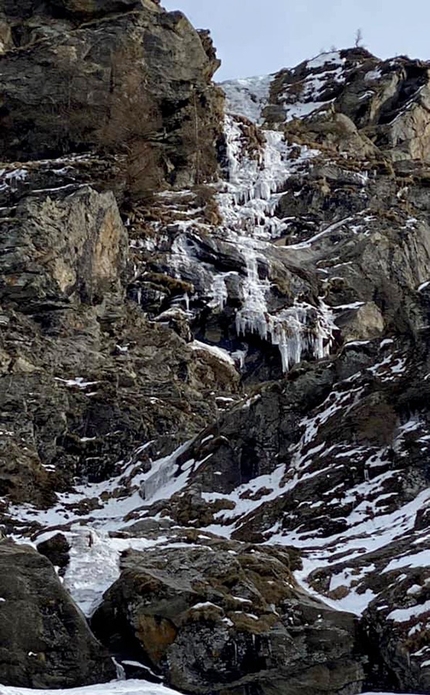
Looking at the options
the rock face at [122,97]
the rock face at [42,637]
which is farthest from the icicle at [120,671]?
the rock face at [122,97]

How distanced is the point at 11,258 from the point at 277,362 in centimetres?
1005

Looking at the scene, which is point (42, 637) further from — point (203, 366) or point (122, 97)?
point (122, 97)

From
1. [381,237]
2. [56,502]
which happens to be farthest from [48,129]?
[56,502]

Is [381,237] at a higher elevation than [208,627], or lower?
higher

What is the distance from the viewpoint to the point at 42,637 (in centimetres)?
1531

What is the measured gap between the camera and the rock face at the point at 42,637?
14930mm

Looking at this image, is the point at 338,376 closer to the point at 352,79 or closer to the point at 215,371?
the point at 215,371

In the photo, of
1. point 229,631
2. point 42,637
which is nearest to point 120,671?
point 42,637

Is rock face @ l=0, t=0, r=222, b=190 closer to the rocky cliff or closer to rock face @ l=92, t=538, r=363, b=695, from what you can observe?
the rocky cliff

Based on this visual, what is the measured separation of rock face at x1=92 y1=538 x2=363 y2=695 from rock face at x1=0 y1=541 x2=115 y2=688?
56 cm

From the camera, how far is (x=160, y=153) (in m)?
46.0

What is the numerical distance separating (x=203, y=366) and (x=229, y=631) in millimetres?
20508

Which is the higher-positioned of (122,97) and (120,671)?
(122,97)

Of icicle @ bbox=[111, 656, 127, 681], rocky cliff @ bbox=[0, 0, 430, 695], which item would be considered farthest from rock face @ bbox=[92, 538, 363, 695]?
icicle @ bbox=[111, 656, 127, 681]
